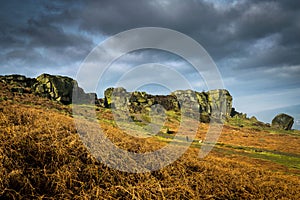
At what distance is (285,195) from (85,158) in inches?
245

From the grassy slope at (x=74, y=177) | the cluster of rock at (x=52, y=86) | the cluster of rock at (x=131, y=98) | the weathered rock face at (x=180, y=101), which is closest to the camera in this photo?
the grassy slope at (x=74, y=177)

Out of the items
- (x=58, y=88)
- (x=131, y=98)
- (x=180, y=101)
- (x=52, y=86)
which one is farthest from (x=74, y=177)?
(x=180, y=101)

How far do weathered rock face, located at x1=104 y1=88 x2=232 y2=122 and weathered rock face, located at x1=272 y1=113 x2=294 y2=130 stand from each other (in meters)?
21.8

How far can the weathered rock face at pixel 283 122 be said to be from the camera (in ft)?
281

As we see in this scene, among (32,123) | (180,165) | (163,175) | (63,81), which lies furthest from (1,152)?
(63,81)

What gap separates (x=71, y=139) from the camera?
654 centimetres

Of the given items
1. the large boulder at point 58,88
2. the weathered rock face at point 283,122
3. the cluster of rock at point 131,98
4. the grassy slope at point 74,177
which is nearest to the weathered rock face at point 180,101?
the cluster of rock at point 131,98

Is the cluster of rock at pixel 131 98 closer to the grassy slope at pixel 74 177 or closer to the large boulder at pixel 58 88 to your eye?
the large boulder at pixel 58 88

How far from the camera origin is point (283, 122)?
86.7 metres

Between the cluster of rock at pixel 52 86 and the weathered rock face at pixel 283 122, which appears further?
the weathered rock face at pixel 283 122

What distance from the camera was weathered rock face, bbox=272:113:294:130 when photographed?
3369 inches

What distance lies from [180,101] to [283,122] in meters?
42.2

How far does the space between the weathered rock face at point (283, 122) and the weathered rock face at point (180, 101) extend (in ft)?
71.6

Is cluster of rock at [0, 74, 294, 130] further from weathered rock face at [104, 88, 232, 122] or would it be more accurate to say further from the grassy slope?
the grassy slope
